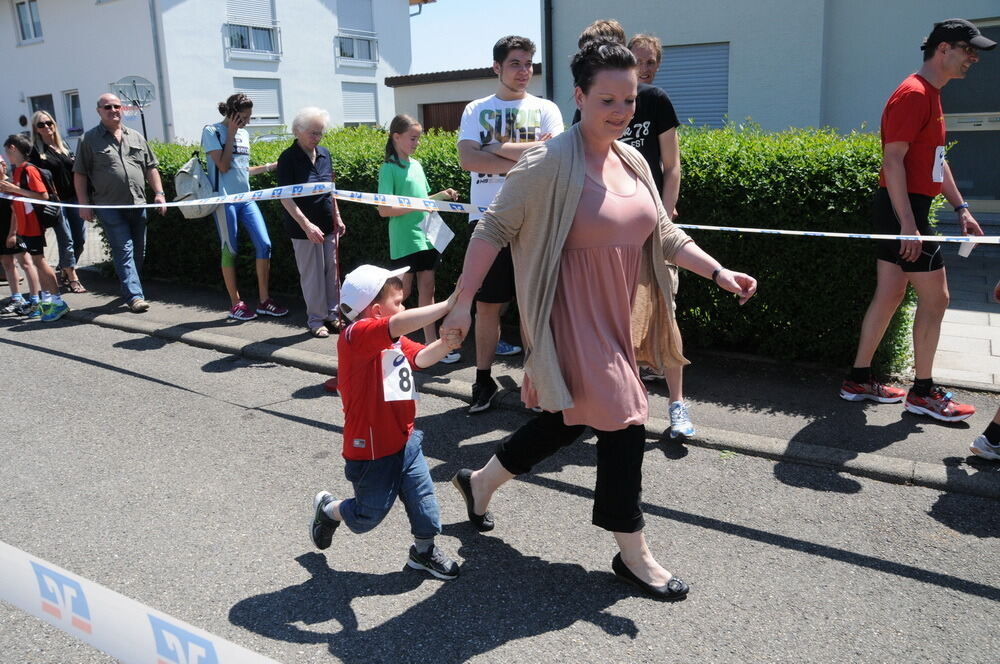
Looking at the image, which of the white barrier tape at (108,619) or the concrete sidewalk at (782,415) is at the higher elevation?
the white barrier tape at (108,619)

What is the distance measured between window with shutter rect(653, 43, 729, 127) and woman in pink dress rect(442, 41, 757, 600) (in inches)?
403

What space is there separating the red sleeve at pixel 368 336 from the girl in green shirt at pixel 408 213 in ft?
9.50

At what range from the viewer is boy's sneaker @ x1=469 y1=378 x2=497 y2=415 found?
5.40 m

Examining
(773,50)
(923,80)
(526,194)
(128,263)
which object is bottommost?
(128,263)

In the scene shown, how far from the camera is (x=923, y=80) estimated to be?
15.2 ft

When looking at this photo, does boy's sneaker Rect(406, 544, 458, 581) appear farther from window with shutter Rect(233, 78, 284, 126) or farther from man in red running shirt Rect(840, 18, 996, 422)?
window with shutter Rect(233, 78, 284, 126)

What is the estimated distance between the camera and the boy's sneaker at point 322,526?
3.53 meters

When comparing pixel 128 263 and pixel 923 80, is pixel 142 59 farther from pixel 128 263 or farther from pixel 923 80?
pixel 923 80

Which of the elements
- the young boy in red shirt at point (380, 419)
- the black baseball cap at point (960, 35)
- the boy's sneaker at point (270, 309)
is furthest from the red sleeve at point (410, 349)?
the boy's sneaker at point (270, 309)

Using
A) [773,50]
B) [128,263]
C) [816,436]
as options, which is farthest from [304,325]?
→ [773,50]

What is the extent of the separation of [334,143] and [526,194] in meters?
5.92

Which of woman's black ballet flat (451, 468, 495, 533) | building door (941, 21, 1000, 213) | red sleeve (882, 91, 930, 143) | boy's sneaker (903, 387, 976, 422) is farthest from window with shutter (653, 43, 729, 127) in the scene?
woman's black ballet flat (451, 468, 495, 533)

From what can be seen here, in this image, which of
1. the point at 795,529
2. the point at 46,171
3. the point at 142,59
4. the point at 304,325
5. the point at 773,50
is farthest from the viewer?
the point at 142,59

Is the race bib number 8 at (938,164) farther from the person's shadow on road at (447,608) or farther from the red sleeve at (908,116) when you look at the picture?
the person's shadow on road at (447,608)
